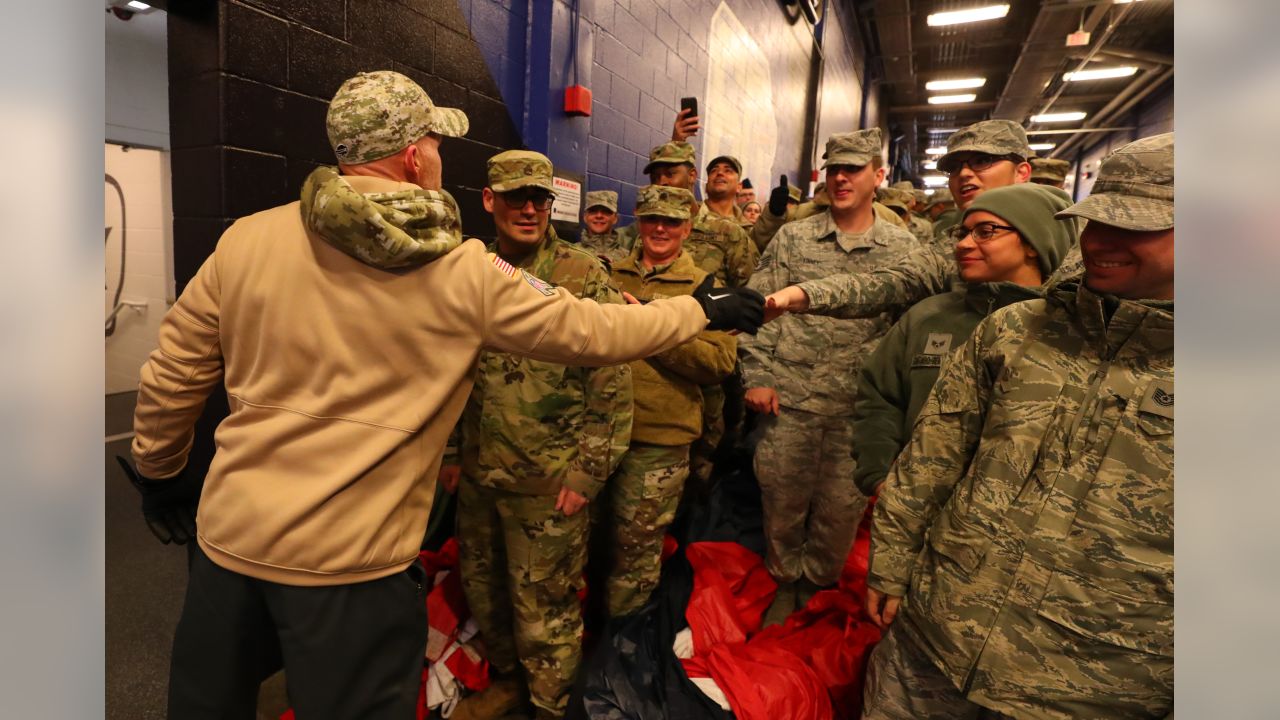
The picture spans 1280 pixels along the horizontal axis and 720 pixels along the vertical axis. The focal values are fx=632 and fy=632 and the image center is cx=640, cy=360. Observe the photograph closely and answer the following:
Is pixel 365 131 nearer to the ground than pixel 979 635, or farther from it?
farther from it

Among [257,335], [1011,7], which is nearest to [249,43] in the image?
[257,335]

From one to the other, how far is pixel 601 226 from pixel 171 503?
7.86ft

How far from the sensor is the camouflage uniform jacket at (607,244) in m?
3.45

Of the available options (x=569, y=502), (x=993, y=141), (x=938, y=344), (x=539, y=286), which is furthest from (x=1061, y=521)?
(x=993, y=141)

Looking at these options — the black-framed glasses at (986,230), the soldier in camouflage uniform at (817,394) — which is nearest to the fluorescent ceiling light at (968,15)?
the soldier in camouflage uniform at (817,394)

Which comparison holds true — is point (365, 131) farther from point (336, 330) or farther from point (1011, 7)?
point (1011, 7)

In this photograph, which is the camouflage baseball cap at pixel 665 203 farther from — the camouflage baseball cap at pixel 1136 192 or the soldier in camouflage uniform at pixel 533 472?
the camouflage baseball cap at pixel 1136 192

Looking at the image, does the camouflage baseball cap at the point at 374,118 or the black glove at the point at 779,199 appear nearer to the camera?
the camouflage baseball cap at the point at 374,118

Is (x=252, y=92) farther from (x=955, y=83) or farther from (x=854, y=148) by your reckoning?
(x=955, y=83)

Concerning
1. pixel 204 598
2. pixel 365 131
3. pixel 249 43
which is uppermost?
pixel 249 43

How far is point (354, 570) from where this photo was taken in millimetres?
1209

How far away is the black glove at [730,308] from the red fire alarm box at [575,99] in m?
1.92

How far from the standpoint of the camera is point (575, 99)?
10.3 feet
